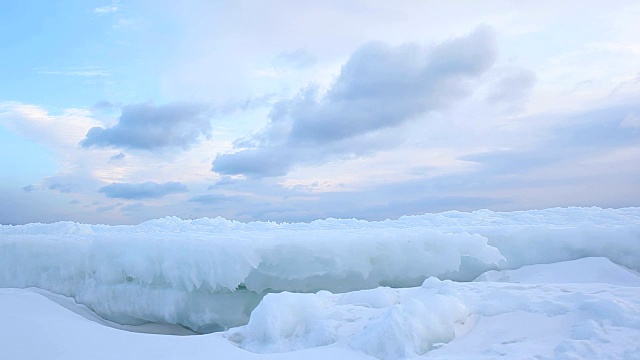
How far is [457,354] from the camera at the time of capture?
4.23m

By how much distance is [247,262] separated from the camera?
738cm

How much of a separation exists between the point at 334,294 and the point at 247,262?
1.57 metres

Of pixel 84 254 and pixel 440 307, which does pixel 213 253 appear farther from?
pixel 440 307

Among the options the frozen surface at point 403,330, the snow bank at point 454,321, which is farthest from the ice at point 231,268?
the frozen surface at point 403,330

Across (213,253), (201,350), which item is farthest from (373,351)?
(213,253)

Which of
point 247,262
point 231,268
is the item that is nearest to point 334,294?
point 247,262

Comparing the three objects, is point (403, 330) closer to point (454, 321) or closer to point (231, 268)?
point (454, 321)

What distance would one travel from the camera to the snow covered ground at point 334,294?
4410 millimetres

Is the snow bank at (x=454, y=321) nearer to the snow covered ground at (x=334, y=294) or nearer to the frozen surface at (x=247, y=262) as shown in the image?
the snow covered ground at (x=334, y=294)

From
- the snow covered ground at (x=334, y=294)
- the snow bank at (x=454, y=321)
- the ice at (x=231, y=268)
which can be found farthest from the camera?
the ice at (x=231, y=268)

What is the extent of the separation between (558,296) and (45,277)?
8.36 meters

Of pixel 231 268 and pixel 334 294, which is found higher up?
pixel 231 268

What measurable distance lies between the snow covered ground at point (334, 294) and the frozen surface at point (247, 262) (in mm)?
Answer: 23

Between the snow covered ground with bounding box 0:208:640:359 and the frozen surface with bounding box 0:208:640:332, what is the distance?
0.02m
